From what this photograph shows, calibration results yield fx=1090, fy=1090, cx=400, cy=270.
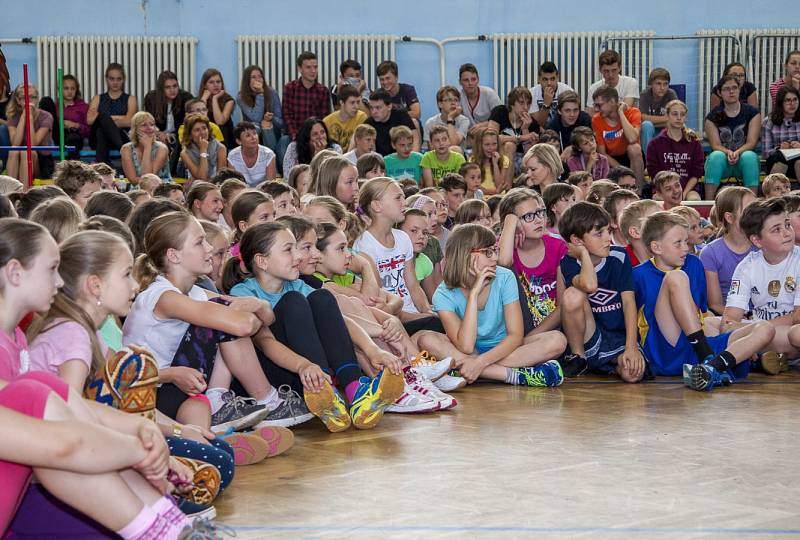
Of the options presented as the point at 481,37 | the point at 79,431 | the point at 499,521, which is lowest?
the point at 499,521

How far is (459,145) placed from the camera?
29.0 feet

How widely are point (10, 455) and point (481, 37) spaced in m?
9.05

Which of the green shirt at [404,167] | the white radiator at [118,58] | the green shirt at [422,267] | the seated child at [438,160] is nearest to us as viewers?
the green shirt at [422,267]

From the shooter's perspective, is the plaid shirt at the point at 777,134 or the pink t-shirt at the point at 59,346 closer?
the pink t-shirt at the point at 59,346

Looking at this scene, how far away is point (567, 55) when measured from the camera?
1050 cm

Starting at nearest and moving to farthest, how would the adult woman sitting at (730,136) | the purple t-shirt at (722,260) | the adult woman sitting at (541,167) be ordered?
1. the purple t-shirt at (722,260)
2. the adult woman sitting at (541,167)
3. the adult woman sitting at (730,136)

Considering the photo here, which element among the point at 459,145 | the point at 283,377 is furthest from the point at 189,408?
the point at 459,145

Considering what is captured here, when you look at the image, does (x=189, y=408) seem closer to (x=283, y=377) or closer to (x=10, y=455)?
(x=283, y=377)

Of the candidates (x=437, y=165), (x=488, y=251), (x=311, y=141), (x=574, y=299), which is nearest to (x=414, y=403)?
(x=488, y=251)

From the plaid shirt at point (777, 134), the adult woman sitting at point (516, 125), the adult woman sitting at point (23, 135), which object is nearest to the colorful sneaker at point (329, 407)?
the adult woman sitting at point (516, 125)

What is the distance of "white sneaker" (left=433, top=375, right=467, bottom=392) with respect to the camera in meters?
4.38

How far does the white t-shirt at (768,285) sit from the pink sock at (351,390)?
1.96 metres

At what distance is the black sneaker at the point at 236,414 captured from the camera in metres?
3.36

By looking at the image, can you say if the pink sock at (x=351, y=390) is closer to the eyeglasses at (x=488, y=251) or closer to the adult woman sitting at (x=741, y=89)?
the eyeglasses at (x=488, y=251)
